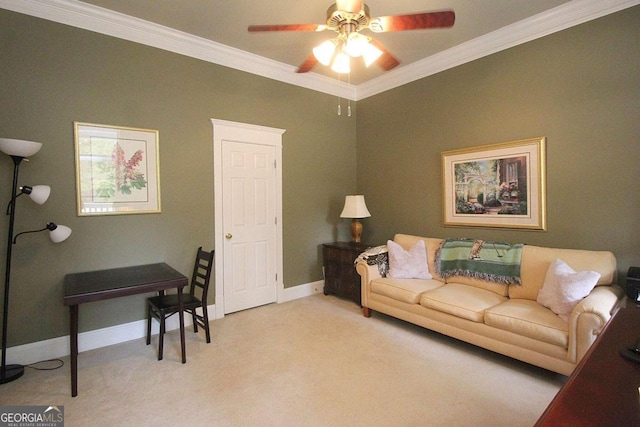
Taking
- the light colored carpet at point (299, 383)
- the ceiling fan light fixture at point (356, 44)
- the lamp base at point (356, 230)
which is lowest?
the light colored carpet at point (299, 383)

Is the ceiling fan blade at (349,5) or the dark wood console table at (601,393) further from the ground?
the ceiling fan blade at (349,5)

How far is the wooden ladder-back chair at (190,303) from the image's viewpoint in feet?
8.94

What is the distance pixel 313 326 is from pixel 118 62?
328cm

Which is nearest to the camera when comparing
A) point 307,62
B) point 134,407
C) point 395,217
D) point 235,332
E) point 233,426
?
point 233,426

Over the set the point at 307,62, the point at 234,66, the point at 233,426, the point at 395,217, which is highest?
the point at 234,66

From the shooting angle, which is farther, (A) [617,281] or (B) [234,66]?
(B) [234,66]

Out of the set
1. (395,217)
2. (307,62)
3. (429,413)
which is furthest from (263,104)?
(429,413)

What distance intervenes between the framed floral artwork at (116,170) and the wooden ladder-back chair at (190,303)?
0.75 m

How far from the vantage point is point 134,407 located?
2098mm

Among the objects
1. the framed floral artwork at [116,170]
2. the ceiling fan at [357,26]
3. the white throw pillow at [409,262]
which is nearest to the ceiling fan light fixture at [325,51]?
the ceiling fan at [357,26]

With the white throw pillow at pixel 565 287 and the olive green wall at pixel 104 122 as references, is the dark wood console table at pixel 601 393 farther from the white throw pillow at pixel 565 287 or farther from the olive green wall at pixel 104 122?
the olive green wall at pixel 104 122

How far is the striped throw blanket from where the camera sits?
300 centimetres

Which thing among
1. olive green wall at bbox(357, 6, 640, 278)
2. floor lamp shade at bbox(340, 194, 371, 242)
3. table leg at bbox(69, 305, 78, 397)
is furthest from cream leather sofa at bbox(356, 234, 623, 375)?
table leg at bbox(69, 305, 78, 397)

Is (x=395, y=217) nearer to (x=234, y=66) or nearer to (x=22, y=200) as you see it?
(x=234, y=66)
